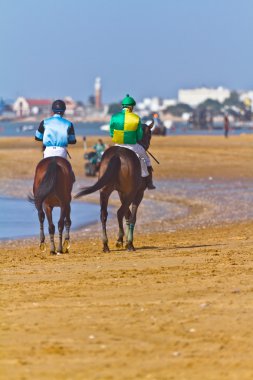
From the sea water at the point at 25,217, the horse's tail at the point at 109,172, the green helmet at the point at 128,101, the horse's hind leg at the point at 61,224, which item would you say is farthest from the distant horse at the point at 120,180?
the sea water at the point at 25,217

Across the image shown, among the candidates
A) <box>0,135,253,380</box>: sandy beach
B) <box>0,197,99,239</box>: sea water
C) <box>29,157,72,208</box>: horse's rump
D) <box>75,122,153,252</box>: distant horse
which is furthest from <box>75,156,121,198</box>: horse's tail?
<box>0,197,99,239</box>: sea water

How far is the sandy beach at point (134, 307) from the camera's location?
8.29 metres

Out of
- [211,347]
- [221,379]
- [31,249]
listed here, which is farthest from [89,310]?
[31,249]

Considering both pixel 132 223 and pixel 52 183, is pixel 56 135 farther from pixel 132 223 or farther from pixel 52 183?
pixel 132 223

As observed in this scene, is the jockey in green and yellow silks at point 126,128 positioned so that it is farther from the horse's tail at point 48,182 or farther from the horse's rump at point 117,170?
the horse's tail at point 48,182

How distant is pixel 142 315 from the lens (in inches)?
402

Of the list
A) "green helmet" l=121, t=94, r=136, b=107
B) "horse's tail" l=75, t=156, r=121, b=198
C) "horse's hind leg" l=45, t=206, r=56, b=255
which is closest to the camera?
"horse's tail" l=75, t=156, r=121, b=198

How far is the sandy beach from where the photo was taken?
829 centimetres

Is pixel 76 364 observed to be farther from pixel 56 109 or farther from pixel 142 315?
pixel 56 109

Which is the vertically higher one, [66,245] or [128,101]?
[128,101]

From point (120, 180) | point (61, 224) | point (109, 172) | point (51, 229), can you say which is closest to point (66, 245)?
point (61, 224)

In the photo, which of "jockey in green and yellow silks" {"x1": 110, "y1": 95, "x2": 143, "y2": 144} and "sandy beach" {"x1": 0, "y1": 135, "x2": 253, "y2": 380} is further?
"jockey in green and yellow silks" {"x1": 110, "y1": 95, "x2": 143, "y2": 144}

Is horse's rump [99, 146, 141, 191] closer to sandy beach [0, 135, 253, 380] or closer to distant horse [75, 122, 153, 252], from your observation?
distant horse [75, 122, 153, 252]

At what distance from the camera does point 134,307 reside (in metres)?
10.7
